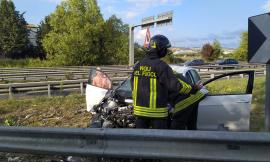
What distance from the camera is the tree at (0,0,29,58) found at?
69.3 m

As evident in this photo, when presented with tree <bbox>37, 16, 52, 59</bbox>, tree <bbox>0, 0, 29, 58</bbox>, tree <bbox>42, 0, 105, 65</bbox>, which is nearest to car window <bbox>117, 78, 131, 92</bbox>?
tree <bbox>42, 0, 105, 65</bbox>

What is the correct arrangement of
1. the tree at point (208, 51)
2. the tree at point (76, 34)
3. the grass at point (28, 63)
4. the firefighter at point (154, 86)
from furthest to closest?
the tree at point (208, 51), the grass at point (28, 63), the tree at point (76, 34), the firefighter at point (154, 86)

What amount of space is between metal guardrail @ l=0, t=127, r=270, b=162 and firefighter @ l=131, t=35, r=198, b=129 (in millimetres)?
1056

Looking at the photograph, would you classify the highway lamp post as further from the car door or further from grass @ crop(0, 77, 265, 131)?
the car door

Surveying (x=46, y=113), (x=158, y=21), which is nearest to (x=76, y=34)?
(x=158, y=21)

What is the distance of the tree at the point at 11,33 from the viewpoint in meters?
69.3

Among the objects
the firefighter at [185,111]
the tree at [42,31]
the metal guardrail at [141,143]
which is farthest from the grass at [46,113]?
the tree at [42,31]

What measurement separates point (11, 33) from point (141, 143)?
69842 millimetres

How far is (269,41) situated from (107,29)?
171 ft

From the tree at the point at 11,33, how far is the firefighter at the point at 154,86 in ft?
223

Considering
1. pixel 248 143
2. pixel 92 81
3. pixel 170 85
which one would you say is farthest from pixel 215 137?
pixel 92 81

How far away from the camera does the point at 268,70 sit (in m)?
4.48

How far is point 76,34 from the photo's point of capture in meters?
53.0

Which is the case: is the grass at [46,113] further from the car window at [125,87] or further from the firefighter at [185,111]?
the firefighter at [185,111]
